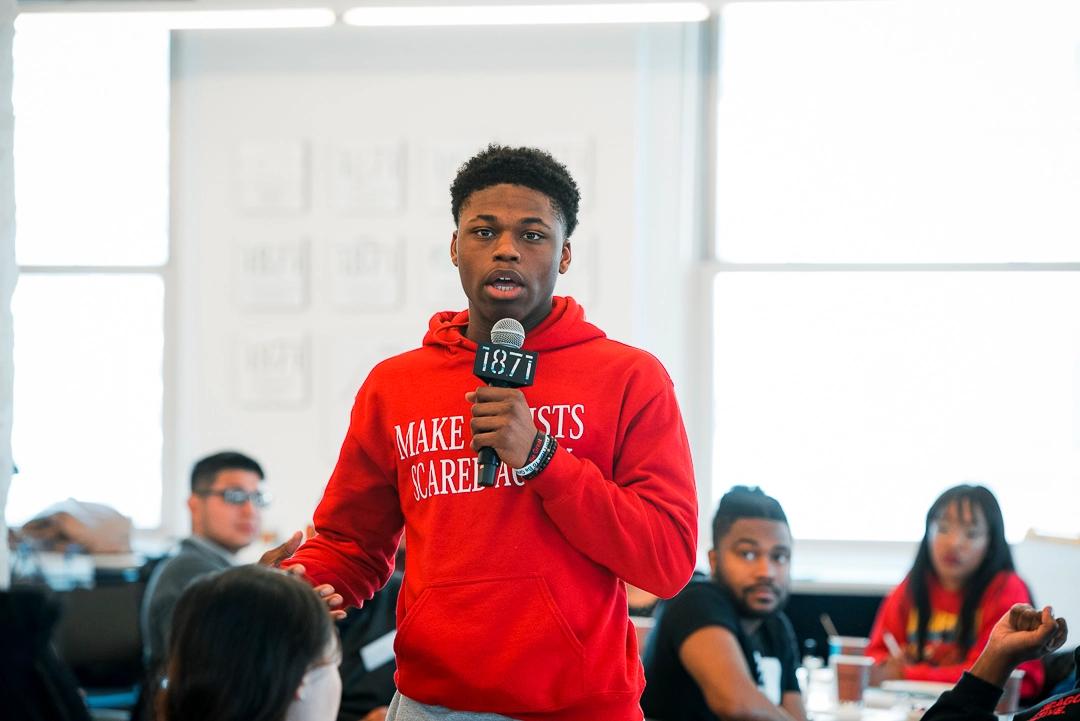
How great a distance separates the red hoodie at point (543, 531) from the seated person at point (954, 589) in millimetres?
2274

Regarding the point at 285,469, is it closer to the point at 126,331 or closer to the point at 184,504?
the point at 184,504

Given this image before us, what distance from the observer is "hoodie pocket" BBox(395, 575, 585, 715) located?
1.50 metres

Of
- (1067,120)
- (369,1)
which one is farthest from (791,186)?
(369,1)

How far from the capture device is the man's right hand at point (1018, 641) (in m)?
1.80

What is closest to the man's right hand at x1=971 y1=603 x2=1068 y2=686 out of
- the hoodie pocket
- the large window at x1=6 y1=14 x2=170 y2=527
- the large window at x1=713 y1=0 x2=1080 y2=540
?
the hoodie pocket

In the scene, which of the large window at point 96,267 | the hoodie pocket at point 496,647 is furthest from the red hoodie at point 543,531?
the large window at point 96,267

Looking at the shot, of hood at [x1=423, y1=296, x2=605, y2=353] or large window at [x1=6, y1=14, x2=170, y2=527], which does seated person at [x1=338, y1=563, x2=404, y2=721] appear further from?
large window at [x1=6, y1=14, x2=170, y2=527]

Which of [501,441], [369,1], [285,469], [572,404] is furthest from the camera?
[285,469]

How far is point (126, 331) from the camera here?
5.81 meters

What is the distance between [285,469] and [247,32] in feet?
6.82

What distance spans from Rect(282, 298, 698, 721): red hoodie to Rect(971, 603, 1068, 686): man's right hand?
22.5 inches

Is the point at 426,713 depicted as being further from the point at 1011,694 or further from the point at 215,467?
the point at 215,467

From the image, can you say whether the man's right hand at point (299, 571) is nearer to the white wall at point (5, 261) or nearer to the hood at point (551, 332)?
the hood at point (551, 332)

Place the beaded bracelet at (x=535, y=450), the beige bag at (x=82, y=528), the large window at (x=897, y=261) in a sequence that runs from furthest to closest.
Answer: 1. the large window at (x=897, y=261)
2. the beige bag at (x=82, y=528)
3. the beaded bracelet at (x=535, y=450)
